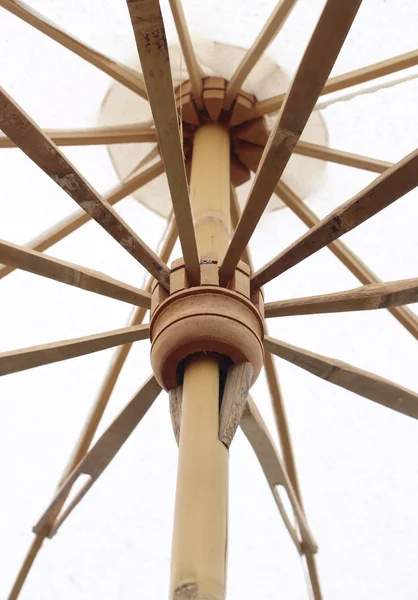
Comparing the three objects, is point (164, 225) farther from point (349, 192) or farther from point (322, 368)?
point (322, 368)

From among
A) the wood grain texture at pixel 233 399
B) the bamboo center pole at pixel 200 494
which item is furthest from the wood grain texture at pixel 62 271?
the wood grain texture at pixel 233 399

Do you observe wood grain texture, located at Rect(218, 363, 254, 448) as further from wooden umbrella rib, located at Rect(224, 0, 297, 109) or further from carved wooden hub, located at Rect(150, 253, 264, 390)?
wooden umbrella rib, located at Rect(224, 0, 297, 109)

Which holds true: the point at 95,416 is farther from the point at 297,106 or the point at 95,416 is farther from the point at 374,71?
the point at 297,106

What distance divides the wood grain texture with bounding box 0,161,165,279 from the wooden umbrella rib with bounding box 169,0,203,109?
1.48 ft

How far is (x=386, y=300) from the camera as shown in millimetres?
3266

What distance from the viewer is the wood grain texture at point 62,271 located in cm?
315

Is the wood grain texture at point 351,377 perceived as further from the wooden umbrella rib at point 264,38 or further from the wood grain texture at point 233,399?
the wooden umbrella rib at point 264,38

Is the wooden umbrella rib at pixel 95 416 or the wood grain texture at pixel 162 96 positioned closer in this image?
the wood grain texture at pixel 162 96

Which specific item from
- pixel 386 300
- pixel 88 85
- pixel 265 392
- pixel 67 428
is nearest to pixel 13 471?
pixel 67 428

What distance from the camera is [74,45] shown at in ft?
14.8

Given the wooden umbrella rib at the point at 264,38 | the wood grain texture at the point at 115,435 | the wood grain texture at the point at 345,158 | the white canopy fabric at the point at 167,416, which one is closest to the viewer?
the wood grain texture at the point at 115,435

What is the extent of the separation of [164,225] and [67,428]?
151 cm

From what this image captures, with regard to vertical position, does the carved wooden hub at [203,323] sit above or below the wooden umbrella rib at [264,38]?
below

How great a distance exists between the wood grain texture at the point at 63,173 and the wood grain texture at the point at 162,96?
0.60ft
